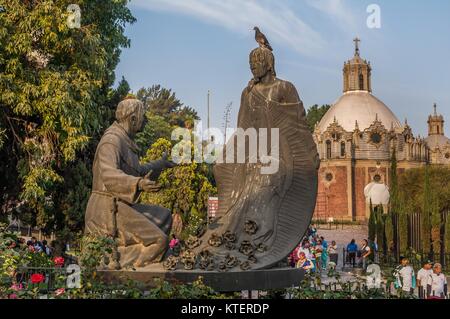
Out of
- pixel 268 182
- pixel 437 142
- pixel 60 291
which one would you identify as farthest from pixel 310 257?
pixel 437 142

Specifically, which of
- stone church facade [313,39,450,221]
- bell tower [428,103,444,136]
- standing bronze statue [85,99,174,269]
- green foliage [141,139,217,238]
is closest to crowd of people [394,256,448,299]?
standing bronze statue [85,99,174,269]

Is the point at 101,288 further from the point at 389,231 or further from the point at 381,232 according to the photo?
the point at 381,232

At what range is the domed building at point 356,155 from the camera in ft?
259

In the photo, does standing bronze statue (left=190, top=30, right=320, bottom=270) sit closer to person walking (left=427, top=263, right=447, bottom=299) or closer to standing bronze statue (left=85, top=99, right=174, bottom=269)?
standing bronze statue (left=85, top=99, right=174, bottom=269)

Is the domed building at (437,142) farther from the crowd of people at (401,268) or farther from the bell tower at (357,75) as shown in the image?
the crowd of people at (401,268)

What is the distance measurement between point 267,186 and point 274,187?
0.08 m

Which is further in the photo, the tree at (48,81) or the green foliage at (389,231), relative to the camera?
the green foliage at (389,231)

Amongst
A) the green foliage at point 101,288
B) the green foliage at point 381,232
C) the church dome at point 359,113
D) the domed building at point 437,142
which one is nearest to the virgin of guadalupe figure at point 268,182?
the green foliage at point 101,288

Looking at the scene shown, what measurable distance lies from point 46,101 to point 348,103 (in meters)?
69.7

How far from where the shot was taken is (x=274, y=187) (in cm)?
817

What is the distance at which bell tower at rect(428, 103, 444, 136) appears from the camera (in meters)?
96.4

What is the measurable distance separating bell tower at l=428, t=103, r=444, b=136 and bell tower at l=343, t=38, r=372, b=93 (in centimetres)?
1346

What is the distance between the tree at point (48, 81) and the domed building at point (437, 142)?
71595mm

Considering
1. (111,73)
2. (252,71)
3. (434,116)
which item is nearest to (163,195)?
(111,73)
